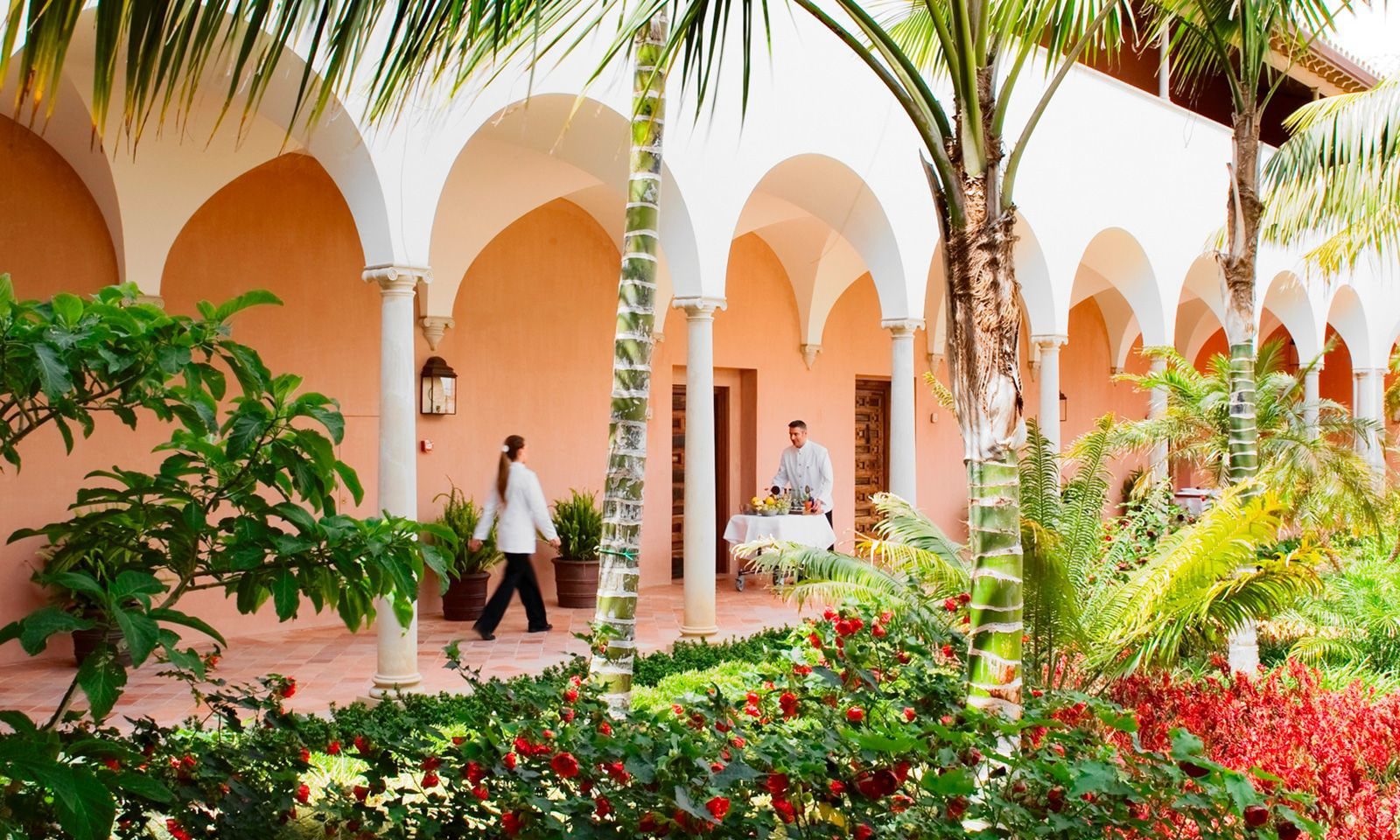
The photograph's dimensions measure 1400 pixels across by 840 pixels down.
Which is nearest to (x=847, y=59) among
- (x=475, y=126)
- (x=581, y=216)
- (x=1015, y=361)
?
(x=581, y=216)

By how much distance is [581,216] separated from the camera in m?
12.9

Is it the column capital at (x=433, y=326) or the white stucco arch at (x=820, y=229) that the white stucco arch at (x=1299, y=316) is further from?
the column capital at (x=433, y=326)

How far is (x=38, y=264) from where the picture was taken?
29.9 ft

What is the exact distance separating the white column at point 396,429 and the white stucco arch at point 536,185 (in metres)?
1.62

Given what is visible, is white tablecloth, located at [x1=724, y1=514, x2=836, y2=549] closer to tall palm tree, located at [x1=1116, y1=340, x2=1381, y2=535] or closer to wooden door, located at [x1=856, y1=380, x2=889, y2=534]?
tall palm tree, located at [x1=1116, y1=340, x2=1381, y2=535]

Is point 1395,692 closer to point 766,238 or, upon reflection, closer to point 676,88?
point 676,88

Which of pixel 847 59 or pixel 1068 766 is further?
pixel 847 59

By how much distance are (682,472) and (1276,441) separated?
6.91 metres

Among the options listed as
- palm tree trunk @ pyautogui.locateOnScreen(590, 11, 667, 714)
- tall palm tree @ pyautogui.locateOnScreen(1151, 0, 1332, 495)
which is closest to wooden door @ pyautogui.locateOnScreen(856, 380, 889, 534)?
tall palm tree @ pyautogui.locateOnScreen(1151, 0, 1332, 495)

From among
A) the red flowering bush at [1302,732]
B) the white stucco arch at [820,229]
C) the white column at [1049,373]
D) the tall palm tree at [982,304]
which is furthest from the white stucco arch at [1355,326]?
the tall palm tree at [982,304]

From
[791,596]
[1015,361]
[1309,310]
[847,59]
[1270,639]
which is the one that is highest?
[847,59]

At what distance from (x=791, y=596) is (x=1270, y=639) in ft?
15.2

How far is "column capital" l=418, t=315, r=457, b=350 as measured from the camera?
37.5ft

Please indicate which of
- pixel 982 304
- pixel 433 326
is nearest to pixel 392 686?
pixel 433 326
